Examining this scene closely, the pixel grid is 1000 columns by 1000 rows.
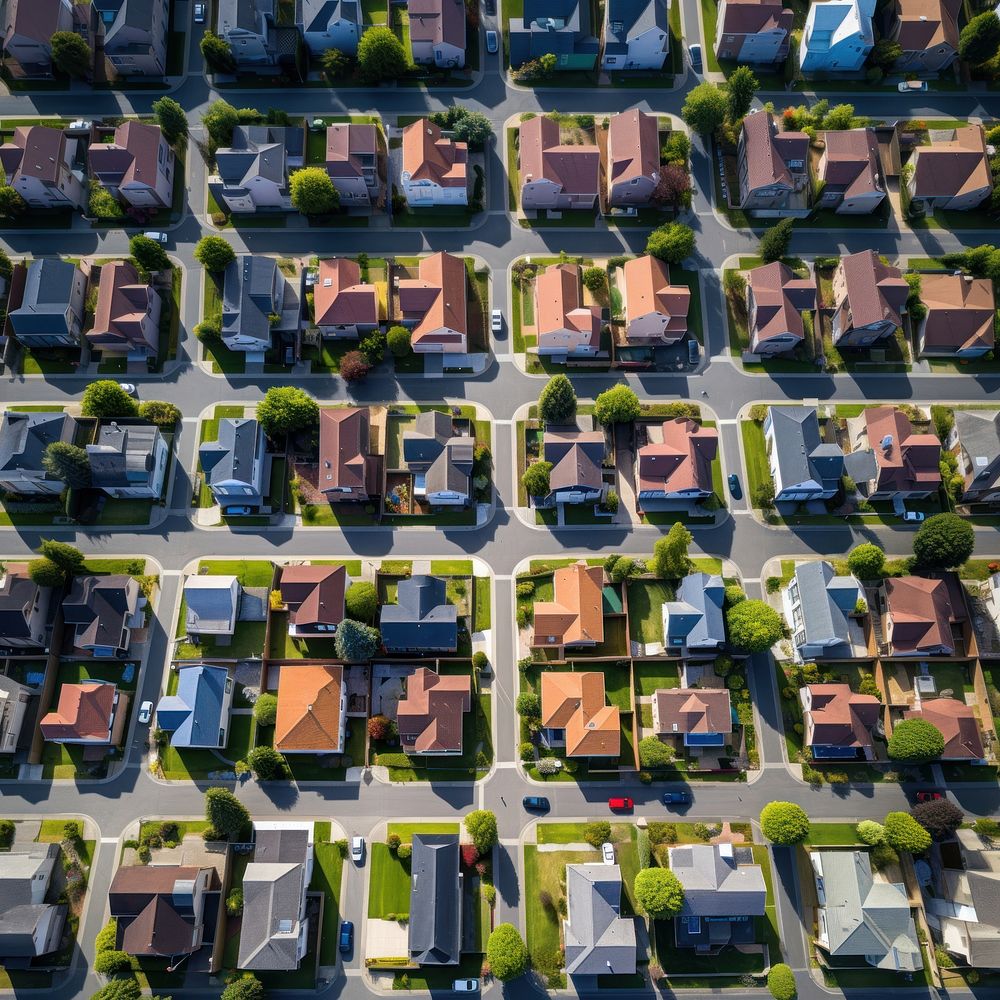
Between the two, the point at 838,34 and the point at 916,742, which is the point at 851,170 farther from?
the point at 916,742

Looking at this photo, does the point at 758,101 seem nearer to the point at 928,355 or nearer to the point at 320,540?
the point at 928,355

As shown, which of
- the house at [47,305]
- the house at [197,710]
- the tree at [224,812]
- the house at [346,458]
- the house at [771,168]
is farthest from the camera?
the house at [771,168]

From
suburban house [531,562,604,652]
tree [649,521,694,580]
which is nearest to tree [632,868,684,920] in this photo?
suburban house [531,562,604,652]

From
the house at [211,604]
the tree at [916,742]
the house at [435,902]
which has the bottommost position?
the house at [435,902]

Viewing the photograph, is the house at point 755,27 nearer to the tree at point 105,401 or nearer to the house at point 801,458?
the house at point 801,458

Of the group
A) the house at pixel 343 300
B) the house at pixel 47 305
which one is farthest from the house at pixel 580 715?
the house at pixel 47 305

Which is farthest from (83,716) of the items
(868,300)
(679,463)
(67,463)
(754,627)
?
(868,300)

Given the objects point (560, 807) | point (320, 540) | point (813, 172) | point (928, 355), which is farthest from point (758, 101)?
point (560, 807)
